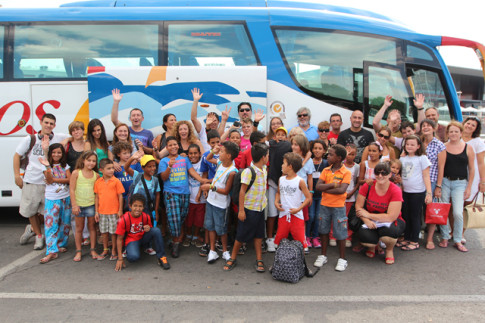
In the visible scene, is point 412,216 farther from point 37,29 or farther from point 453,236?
point 37,29

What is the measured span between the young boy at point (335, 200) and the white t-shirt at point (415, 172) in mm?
1129

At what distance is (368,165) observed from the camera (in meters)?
4.86

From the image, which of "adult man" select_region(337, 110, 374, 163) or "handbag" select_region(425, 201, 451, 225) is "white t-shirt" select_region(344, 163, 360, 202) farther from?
"handbag" select_region(425, 201, 451, 225)

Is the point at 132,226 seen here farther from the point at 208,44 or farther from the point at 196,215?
the point at 208,44

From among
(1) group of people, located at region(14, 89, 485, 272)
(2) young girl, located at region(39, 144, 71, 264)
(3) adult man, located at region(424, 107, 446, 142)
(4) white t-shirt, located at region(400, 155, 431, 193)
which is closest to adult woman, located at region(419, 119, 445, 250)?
(1) group of people, located at region(14, 89, 485, 272)

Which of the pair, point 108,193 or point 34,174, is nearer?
point 108,193

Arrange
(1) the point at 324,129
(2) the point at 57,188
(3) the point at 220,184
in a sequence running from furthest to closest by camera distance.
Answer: (1) the point at 324,129
(2) the point at 57,188
(3) the point at 220,184

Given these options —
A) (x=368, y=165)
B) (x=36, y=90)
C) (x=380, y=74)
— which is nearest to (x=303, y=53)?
(x=380, y=74)

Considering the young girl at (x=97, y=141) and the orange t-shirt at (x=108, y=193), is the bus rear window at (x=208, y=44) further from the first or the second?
the orange t-shirt at (x=108, y=193)

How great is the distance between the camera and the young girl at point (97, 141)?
15.5ft

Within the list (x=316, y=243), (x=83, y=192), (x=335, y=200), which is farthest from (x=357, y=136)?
(x=83, y=192)

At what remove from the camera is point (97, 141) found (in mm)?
4770

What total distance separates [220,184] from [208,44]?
9.10 ft

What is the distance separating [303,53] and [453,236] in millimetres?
3692
